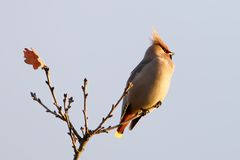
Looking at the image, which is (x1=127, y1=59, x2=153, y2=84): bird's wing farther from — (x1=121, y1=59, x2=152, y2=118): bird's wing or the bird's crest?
the bird's crest

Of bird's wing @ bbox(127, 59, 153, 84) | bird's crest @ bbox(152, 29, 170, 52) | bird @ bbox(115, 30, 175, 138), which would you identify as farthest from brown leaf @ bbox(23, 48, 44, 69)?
bird's crest @ bbox(152, 29, 170, 52)

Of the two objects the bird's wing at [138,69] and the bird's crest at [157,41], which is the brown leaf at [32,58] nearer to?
the bird's wing at [138,69]

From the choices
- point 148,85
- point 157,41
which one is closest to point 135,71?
point 148,85

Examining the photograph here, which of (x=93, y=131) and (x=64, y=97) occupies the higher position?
(x=64, y=97)

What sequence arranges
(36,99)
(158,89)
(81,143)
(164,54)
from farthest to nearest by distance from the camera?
(164,54), (158,89), (36,99), (81,143)

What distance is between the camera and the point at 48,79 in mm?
2430

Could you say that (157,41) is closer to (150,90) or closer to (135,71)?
(135,71)

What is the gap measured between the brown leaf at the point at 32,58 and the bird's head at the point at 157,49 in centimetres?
326

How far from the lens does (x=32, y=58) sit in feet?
8.21

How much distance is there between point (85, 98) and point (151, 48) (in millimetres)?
3628

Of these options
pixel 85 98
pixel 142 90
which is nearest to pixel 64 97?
pixel 85 98

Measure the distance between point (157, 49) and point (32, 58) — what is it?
360cm

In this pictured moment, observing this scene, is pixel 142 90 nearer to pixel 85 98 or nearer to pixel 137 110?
pixel 137 110

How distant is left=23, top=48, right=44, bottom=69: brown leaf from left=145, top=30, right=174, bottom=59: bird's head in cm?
326
